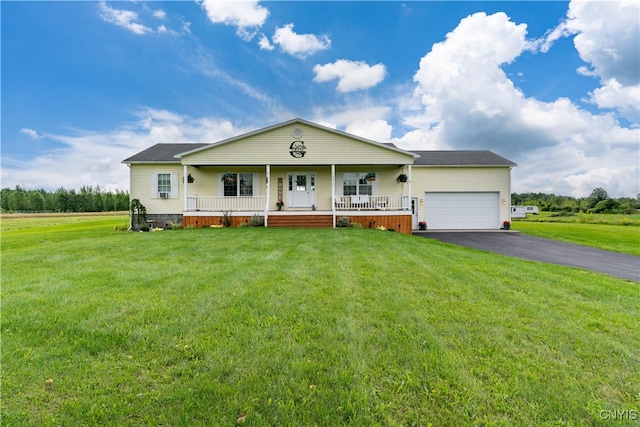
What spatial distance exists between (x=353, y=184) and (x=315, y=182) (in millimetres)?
2183

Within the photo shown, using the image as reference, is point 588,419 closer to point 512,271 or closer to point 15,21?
point 512,271

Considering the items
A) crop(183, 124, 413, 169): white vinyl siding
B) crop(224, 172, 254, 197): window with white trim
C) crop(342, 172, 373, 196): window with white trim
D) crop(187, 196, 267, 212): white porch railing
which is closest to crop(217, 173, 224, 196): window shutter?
crop(224, 172, 254, 197): window with white trim

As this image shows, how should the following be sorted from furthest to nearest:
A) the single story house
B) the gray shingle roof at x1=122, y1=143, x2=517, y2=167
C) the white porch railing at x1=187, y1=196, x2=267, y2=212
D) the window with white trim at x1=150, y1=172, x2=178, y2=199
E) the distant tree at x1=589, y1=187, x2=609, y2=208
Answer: the distant tree at x1=589, y1=187, x2=609, y2=208
the gray shingle roof at x1=122, y1=143, x2=517, y2=167
the window with white trim at x1=150, y1=172, x2=178, y2=199
the white porch railing at x1=187, y1=196, x2=267, y2=212
the single story house

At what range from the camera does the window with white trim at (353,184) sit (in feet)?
50.9

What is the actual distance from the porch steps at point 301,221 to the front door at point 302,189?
6.88 feet

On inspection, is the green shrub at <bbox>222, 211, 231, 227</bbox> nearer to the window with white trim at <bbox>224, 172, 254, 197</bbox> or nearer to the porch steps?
the porch steps

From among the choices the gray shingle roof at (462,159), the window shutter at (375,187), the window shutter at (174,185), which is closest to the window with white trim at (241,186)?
the window shutter at (174,185)

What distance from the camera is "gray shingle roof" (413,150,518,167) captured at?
54.3ft

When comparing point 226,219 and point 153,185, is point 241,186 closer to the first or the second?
point 226,219

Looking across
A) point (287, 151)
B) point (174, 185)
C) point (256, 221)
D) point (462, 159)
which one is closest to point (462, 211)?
point (462, 159)

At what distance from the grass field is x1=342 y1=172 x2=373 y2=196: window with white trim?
10831mm

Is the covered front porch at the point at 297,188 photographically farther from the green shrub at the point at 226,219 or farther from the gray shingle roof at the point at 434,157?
the gray shingle roof at the point at 434,157

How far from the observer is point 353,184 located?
51.0 ft

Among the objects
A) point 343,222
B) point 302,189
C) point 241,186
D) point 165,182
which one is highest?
point 165,182
